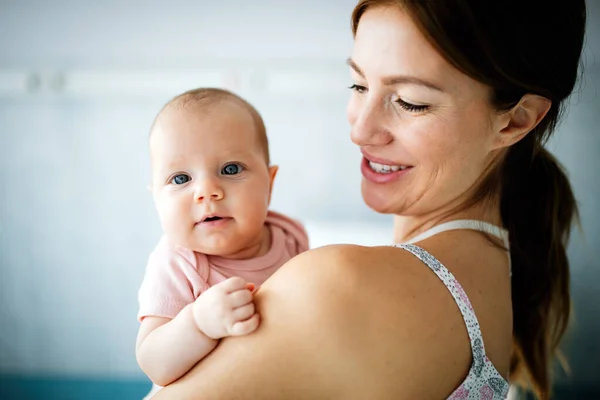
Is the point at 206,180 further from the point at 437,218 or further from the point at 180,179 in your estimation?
the point at 437,218

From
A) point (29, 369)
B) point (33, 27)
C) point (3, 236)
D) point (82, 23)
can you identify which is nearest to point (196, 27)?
point (82, 23)

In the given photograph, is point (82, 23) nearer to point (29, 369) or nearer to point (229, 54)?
point (229, 54)

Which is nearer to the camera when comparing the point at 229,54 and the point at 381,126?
the point at 381,126

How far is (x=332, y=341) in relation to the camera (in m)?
0.79

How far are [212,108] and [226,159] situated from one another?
0.31 ft

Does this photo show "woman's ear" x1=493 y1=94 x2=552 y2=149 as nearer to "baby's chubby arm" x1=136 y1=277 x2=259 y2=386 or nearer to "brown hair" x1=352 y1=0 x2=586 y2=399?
"brown hair" x1=352 y1=0 x2=586 y2=399

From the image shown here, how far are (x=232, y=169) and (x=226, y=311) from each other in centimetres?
33

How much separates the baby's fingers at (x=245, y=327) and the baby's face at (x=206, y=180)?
0.79 ft

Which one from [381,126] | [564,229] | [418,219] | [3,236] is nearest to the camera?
[381,126]

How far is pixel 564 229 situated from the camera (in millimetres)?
1316

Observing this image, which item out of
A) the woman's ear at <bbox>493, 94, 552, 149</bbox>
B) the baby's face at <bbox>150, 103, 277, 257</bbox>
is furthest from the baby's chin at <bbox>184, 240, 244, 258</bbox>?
the woman's ear at <bbox>493, 94, 552, 149</bbox>

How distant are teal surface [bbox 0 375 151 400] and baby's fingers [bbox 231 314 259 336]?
270 cm

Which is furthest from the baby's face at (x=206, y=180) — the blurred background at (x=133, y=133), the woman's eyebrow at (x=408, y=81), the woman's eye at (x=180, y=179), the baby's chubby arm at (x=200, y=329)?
the blurred background at (x=133, y=133)

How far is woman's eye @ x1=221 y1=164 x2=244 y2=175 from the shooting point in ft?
3.57
